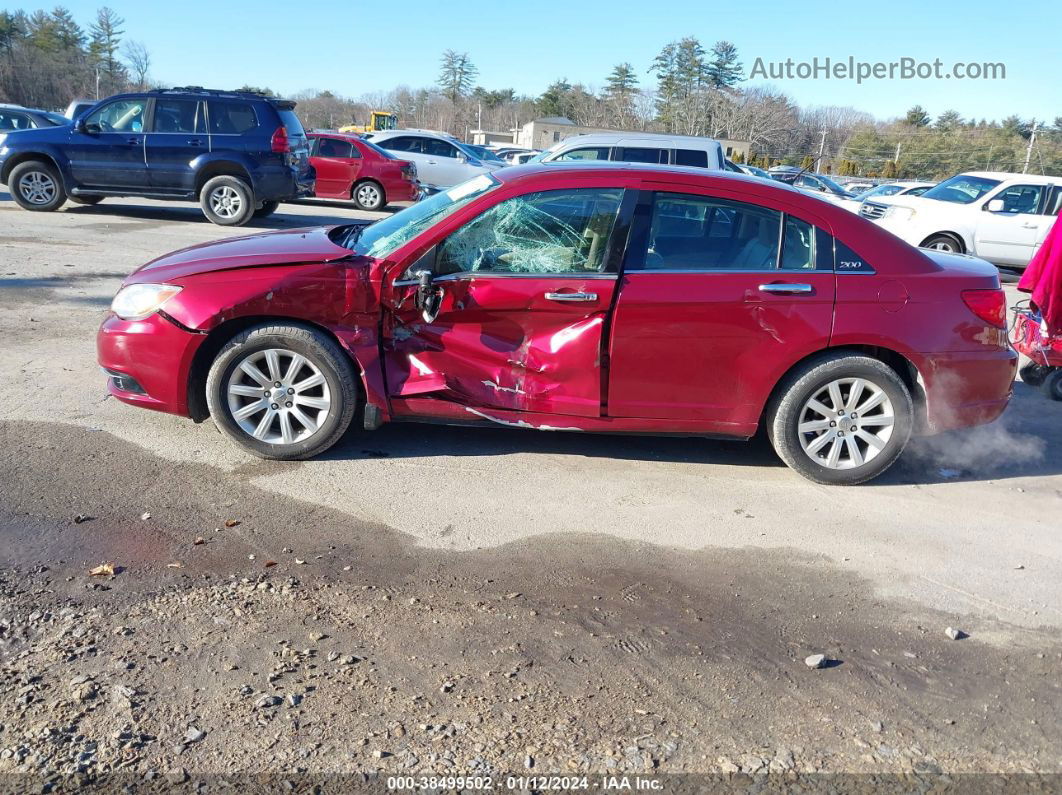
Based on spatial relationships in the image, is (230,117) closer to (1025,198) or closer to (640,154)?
(640,154)

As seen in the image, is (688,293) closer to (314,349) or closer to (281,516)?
(314,349)

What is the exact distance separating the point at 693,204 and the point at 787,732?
3007 mm

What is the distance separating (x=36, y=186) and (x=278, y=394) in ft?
39.4

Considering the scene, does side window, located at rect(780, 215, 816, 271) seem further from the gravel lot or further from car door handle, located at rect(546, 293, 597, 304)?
the gravel lot

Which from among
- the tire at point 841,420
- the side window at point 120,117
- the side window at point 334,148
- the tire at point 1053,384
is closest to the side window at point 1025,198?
the tire at point 1053,384

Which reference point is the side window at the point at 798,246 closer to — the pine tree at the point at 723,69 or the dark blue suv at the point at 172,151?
the dark blue suv at the point at 172,151

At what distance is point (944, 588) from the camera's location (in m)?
4.09

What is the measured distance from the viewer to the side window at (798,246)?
16.5ft

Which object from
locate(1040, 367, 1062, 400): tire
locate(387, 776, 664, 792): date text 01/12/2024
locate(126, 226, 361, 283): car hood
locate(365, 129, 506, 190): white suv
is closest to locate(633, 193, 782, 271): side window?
locate(126, 226, 361, 283): car hood

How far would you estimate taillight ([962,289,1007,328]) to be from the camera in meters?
5.14

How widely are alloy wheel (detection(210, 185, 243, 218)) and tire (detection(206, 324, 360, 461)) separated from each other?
10166 mm

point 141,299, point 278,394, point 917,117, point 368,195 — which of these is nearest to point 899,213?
point 368,195

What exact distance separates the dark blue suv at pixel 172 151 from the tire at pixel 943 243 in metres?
10.4

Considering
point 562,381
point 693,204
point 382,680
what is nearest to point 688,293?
point 693,204
